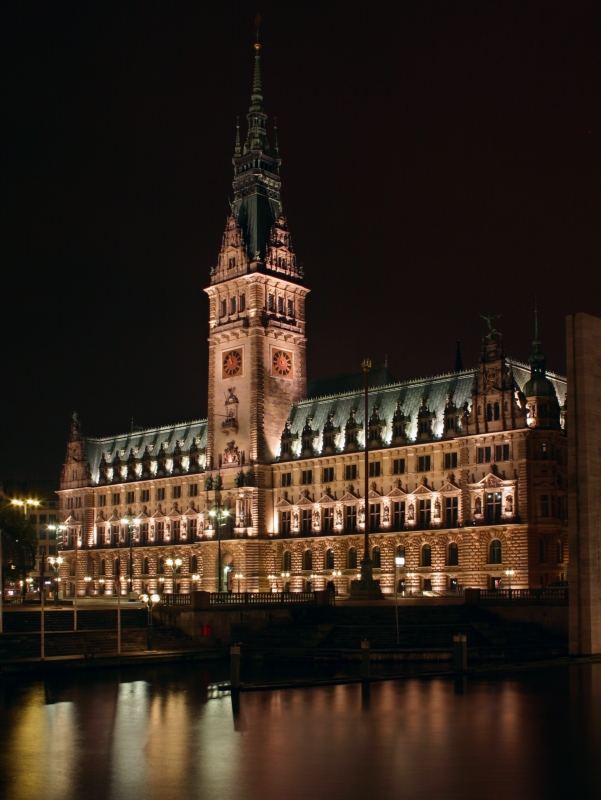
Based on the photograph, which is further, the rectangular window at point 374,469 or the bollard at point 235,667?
the rectangular window at point 374,469

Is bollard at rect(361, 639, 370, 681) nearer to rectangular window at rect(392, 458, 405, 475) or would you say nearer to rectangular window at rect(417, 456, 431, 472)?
rectangular window at rect(417, 456, 431, 472)

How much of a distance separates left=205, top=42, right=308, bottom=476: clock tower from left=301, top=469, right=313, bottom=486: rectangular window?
541 centimetres

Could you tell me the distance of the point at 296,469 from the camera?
418 feet

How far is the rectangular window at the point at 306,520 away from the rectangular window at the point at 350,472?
640 cm

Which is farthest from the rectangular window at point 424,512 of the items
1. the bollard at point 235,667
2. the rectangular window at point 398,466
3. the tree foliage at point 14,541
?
the bollard at point 235,667

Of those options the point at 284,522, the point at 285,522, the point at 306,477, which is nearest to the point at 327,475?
the point at 306,477

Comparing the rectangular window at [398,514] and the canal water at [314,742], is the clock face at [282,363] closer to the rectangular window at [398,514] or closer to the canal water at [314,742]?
the rectangular window at [398,514]

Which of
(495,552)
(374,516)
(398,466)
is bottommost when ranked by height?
(495,552)

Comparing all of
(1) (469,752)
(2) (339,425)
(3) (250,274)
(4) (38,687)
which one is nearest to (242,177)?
(3) (250,274)

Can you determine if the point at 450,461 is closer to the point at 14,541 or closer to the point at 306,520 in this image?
the point at 306,520

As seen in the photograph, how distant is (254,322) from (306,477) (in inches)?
743

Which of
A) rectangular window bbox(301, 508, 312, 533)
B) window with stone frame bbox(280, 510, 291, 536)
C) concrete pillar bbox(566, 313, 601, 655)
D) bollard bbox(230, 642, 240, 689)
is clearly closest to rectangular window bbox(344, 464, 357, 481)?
rectangular window bbox(301, 508, 312, 533)

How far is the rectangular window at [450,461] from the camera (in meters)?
111

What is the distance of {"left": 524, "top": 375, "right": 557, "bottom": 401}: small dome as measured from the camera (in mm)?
103562
